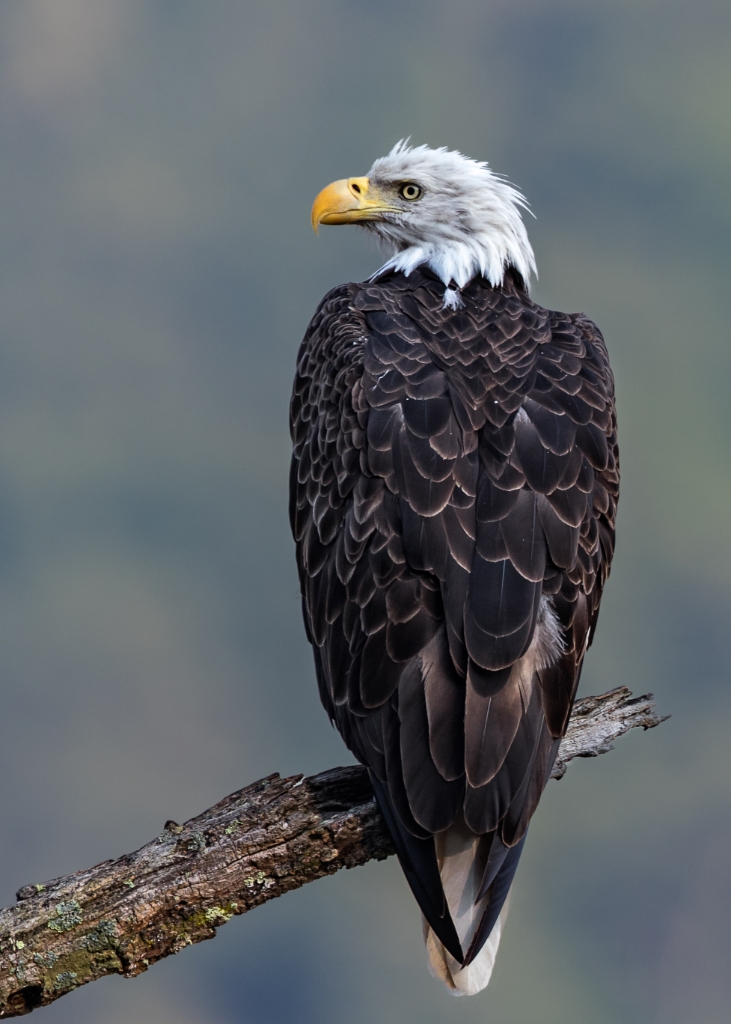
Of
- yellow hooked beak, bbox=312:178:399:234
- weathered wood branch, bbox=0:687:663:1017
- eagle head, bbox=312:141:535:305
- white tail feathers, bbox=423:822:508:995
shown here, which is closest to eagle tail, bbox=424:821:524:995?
white tail feathers, bbox=423:822:508:995

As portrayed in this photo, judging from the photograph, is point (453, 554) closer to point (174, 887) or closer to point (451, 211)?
point (174, 887)

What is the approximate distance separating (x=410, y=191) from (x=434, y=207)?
0.21 m

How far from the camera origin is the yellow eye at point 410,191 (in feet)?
25.7

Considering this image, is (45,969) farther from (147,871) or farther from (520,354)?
(520,354)

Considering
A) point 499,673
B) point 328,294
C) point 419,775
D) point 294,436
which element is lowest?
point 419,775

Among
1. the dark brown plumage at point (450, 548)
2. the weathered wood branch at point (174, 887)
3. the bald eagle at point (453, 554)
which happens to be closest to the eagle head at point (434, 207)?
the bald eagle at point (453, 554)

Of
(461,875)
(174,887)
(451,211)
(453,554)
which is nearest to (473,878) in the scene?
(461,875)

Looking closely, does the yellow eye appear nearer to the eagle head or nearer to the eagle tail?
the eagle head

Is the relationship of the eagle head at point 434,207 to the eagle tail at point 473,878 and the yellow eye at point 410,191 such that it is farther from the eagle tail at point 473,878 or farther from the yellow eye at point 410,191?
the eagle tail at point 473,878

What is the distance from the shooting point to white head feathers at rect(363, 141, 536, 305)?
7.69 meters

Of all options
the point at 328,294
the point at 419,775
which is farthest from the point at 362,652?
the point at 328,294

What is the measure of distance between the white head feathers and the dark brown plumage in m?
1.07

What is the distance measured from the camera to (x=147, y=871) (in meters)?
5.36

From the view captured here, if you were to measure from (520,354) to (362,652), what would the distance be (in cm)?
199
